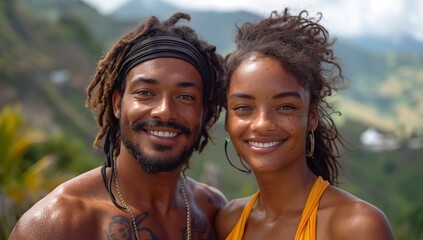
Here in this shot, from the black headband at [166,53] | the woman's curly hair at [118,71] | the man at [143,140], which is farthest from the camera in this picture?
the woman's curly hair at [118,71]

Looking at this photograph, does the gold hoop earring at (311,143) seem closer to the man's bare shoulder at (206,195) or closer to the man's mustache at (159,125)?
the man's mustache at (159,125)

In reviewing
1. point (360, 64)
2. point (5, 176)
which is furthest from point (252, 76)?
point (360, 64)

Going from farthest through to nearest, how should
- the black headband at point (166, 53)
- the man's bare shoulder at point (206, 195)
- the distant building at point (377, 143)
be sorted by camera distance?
the distant building at point (377, 143) < the man's bare shoulder at point (206, 195) < the black headband at point (166, 53)

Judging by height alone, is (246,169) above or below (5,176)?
above

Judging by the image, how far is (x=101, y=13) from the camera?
8919cm

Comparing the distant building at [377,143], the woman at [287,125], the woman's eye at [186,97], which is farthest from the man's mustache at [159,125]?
the distant building at [377,143]

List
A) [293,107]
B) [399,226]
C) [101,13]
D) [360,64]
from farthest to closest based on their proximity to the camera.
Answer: [360,64]
[101,13]
[399,226]
[293,107]

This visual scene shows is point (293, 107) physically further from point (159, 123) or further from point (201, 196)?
point (201, 196)

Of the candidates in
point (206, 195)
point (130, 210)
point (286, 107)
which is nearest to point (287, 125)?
point (286, 107)

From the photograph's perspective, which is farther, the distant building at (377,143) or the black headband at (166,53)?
the distant building at (377,143)

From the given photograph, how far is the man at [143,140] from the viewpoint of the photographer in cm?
362

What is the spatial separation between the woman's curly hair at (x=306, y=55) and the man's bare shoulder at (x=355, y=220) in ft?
1.97

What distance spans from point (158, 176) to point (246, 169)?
1.95 ft

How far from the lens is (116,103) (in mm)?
4078
